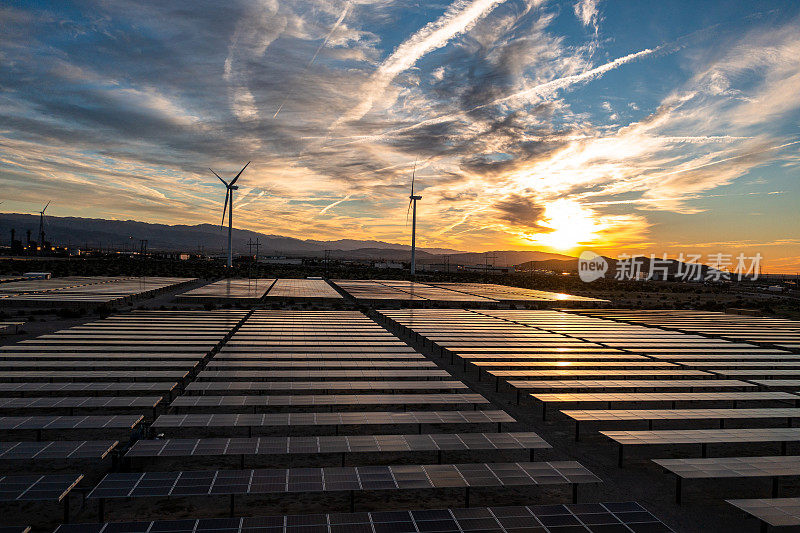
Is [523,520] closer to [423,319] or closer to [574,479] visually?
[574,479]

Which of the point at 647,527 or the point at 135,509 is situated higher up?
the point at 647,527

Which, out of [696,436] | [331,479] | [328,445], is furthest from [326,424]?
[696,436]

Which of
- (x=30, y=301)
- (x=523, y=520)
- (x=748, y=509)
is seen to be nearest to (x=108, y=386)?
(x=523, y=520)

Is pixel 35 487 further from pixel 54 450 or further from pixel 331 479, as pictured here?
pixel 331 479

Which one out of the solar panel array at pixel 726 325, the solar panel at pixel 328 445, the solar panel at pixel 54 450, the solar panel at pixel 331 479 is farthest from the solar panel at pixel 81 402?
the solar panel array at pixel 726 325

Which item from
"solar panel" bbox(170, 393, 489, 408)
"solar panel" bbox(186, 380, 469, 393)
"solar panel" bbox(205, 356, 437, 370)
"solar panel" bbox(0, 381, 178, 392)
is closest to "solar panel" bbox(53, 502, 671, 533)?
"solar panel" bbox(170, 393, 489, 408)

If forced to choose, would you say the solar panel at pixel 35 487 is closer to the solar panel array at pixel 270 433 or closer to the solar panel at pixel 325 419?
the solar panel array at pixel 270 433
